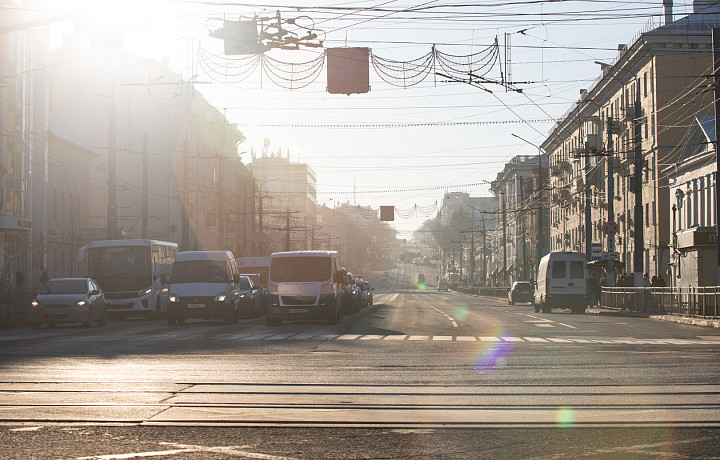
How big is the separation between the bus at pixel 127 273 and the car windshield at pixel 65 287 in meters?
6.08

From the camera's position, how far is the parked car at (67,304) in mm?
27547

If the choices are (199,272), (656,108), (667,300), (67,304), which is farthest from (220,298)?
(656,108)

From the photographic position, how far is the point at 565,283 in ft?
143

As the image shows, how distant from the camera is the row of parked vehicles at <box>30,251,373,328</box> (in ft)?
89.3

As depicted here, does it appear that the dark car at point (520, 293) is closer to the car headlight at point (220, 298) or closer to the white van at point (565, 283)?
the white van at point (565, 283)

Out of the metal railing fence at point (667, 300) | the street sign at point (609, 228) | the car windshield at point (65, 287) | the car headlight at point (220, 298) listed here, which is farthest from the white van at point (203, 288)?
the street sign at point (609, 228)

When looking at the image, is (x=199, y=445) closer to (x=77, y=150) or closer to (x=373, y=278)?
(x=77, y=150)

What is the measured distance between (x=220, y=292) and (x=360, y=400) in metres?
18.9

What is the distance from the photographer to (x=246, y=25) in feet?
71.1

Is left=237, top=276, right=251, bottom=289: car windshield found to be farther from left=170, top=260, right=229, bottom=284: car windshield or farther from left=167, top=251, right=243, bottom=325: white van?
left=170, top=260, right=229, bottom=284: car windshield

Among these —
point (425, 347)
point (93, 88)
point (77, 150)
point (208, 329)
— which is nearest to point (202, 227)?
point (93, 88)

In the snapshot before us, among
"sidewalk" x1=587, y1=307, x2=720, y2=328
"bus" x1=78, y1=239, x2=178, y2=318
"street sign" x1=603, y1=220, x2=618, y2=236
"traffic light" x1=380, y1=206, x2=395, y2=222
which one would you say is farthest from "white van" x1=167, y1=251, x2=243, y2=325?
"traffic light" x1=380, y1=206, x2=395, y2=222

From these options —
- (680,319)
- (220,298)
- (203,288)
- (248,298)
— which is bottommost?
(680,319)

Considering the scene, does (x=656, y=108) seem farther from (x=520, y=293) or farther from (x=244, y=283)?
(x=244, y=283)
